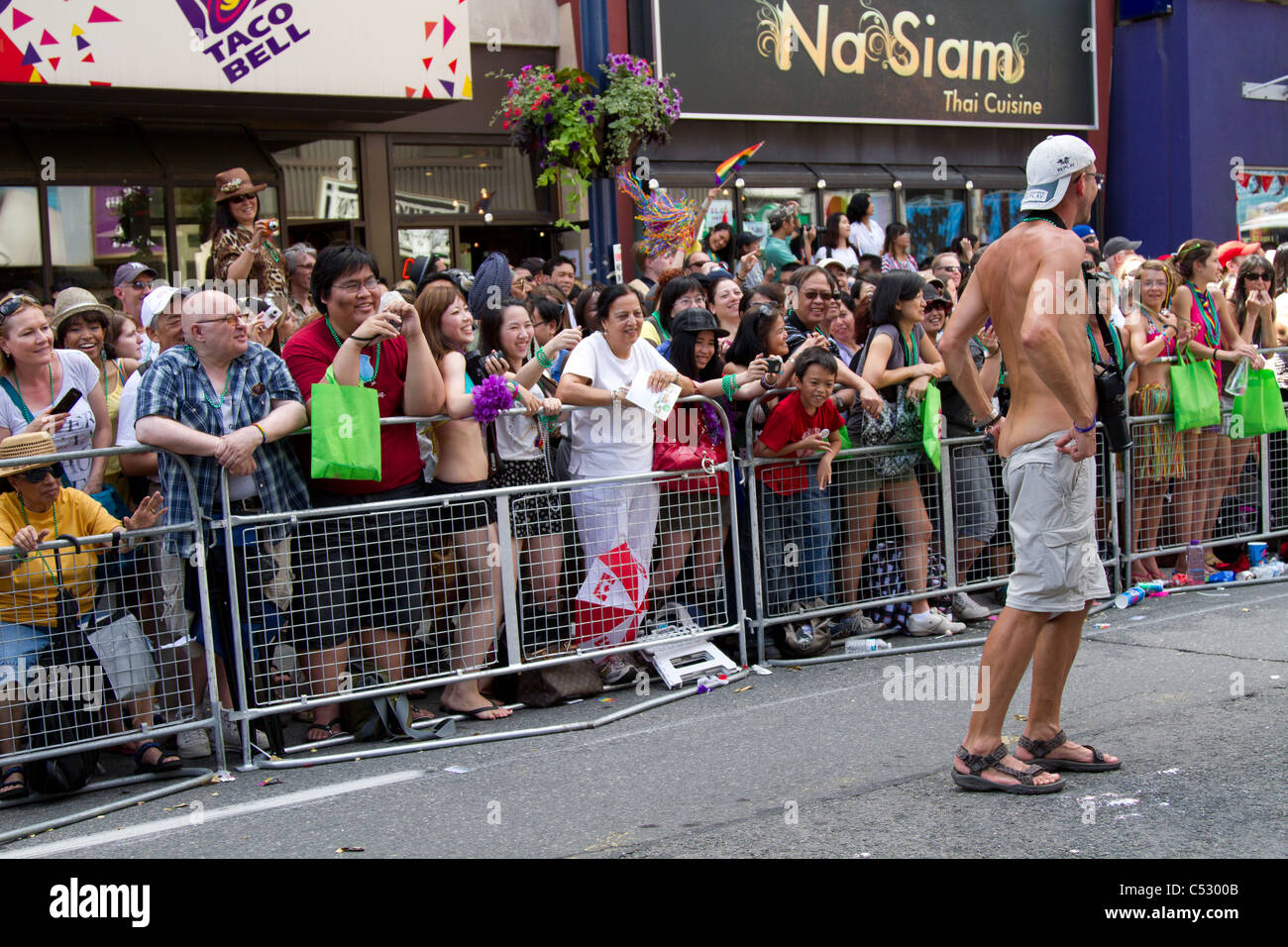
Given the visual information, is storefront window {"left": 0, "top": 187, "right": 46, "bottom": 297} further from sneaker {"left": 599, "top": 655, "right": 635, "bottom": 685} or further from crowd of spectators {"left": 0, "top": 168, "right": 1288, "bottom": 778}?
sneaker {"left": 599, "top": 655, "right": 635, "bottom": 685}

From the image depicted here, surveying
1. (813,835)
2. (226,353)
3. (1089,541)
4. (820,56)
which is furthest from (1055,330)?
(820,56)

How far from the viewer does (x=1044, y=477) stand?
16.5 ft

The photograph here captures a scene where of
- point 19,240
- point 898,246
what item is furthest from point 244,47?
point 898,246

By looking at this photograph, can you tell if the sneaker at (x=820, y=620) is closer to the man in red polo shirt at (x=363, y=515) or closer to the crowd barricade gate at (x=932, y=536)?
the crowd barricade gate at (x=932, y=536)

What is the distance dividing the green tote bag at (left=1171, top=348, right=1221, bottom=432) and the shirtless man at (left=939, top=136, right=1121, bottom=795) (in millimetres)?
4099

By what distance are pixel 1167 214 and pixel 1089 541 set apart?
17097mm

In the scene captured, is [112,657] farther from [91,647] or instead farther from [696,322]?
[696,322]

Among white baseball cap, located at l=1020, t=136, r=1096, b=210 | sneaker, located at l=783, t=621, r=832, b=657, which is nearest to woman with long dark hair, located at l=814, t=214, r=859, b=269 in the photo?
sneaker, located at l=783, t=621, r=832, b=657

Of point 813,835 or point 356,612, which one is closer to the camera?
point 813,835

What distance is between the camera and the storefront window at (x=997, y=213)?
766 inches

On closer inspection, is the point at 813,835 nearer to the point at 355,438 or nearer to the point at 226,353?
the point at 355,438

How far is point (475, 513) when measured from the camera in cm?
652

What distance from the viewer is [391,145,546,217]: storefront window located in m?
14.6

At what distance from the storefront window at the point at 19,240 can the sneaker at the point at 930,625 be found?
340 inches
